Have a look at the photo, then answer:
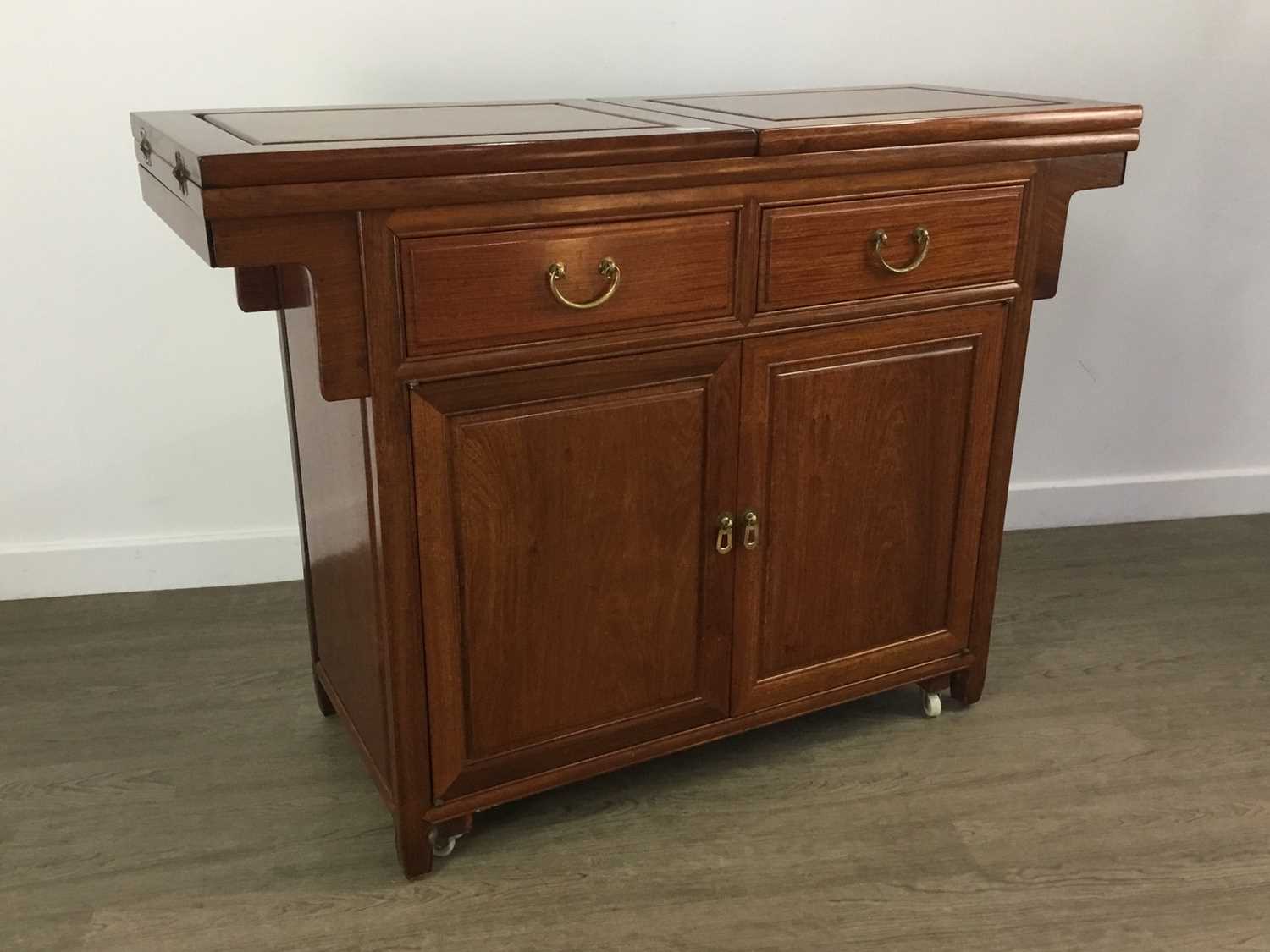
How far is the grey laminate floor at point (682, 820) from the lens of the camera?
1.52 meters

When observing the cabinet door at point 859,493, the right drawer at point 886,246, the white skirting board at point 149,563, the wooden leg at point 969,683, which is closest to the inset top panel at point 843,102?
the right drawer at point 886,246

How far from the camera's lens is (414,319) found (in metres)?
1.34

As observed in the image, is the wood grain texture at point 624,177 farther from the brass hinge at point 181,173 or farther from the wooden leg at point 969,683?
the wooden leg at point 969,683

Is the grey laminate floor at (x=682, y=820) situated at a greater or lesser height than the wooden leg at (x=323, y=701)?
lesser

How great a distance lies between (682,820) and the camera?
1714 mm

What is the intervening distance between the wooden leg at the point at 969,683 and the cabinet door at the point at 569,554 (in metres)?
0.49

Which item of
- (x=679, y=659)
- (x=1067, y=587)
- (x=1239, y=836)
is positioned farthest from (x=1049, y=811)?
(x=1067, y=587)

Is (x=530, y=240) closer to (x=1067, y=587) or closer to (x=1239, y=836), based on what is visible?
(x=1239, y=836)

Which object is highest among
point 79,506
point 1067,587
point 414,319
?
A: point 414,319

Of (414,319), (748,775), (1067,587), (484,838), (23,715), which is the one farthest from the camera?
(1067,587)

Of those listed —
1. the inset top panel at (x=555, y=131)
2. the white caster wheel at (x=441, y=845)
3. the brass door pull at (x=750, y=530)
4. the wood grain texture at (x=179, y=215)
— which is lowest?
the white caster wheel at (x=441, y=845)

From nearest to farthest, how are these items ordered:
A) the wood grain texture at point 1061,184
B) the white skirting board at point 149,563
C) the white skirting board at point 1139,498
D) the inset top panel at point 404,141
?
1. the inset top panel at point 404,141
2. the wood grain texture at point 1061,184
3. the white skirting board at point 149,563
4. the white skirting board at point 1139,498

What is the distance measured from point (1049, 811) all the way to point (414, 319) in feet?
3.75

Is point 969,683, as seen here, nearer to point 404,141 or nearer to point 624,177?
point 624,177
